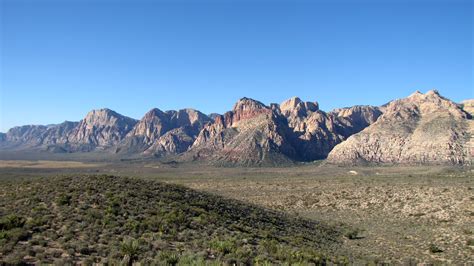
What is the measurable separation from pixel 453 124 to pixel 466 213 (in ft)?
482

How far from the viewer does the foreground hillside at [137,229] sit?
1653 cm

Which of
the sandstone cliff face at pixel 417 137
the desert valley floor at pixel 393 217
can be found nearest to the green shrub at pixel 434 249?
the desert valley floor at pixel 393 217

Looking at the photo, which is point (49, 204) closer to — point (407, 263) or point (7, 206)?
point (7, 206)

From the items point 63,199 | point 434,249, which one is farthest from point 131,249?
point 434,249

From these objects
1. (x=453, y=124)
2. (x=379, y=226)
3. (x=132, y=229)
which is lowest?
(x=379, y=226)

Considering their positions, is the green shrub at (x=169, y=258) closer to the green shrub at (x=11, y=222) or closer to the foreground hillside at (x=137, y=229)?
the foreground hillside at (x=137, y=229)

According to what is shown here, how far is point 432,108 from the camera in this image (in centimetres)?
18225

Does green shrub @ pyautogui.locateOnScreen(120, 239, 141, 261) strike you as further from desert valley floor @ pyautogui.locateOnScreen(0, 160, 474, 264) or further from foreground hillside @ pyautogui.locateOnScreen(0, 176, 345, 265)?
desert valley floor @ pyautogui.locateOnScreen(0, 160, 474, 264)

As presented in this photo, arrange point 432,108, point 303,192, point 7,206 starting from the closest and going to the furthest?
point 7,206
point 303,192
point 432,108

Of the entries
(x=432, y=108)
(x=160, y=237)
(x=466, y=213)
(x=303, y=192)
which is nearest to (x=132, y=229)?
(x=160, y=237)

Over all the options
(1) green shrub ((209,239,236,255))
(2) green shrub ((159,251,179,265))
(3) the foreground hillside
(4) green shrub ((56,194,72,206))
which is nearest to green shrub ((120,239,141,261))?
Result: (3) the foreground hillside

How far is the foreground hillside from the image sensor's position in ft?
54.2

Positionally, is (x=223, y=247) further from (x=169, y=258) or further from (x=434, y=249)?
(x=434, y=249)

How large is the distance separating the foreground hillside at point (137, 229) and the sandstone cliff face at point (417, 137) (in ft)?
467
